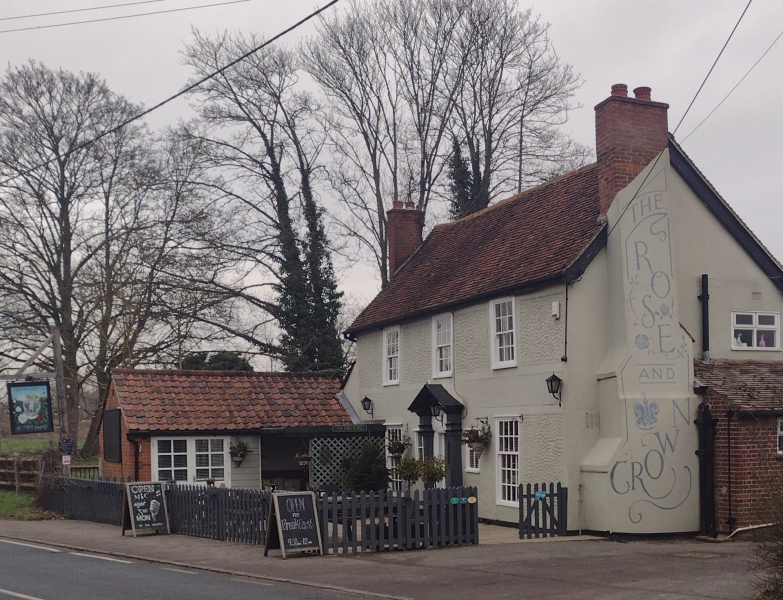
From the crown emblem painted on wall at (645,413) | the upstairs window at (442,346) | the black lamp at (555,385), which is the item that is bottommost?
the crown emblem painted on wall at (645,413)

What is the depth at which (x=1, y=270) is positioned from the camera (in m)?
35.0

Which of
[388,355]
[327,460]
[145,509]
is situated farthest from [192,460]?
[388,355]

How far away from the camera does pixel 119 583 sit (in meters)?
12.6

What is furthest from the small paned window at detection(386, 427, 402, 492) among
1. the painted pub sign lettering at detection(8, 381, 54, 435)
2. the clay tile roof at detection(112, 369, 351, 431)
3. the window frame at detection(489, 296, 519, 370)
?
the painted pub sign lettering at detection(8, 381, 54, 435)

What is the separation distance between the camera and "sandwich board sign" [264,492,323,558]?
1533 cm

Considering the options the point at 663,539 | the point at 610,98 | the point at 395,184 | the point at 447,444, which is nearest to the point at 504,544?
the point at 663,539

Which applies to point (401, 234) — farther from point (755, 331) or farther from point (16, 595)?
point (16, 595)

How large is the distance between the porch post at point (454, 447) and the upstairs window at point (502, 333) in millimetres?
1897

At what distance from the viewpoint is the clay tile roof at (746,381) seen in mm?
17141

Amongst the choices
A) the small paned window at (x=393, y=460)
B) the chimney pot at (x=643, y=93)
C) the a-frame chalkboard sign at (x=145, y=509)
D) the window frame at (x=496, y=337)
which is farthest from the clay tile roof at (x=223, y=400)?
the chimney pot at (x=643, y=93)

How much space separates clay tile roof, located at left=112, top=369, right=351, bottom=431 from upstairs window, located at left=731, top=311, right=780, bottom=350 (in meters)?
11.3

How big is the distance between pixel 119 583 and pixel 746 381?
11.9m

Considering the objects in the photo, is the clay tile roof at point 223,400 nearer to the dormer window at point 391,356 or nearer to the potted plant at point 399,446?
the dormer window at point 391,356

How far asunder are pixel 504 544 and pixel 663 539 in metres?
3.07
